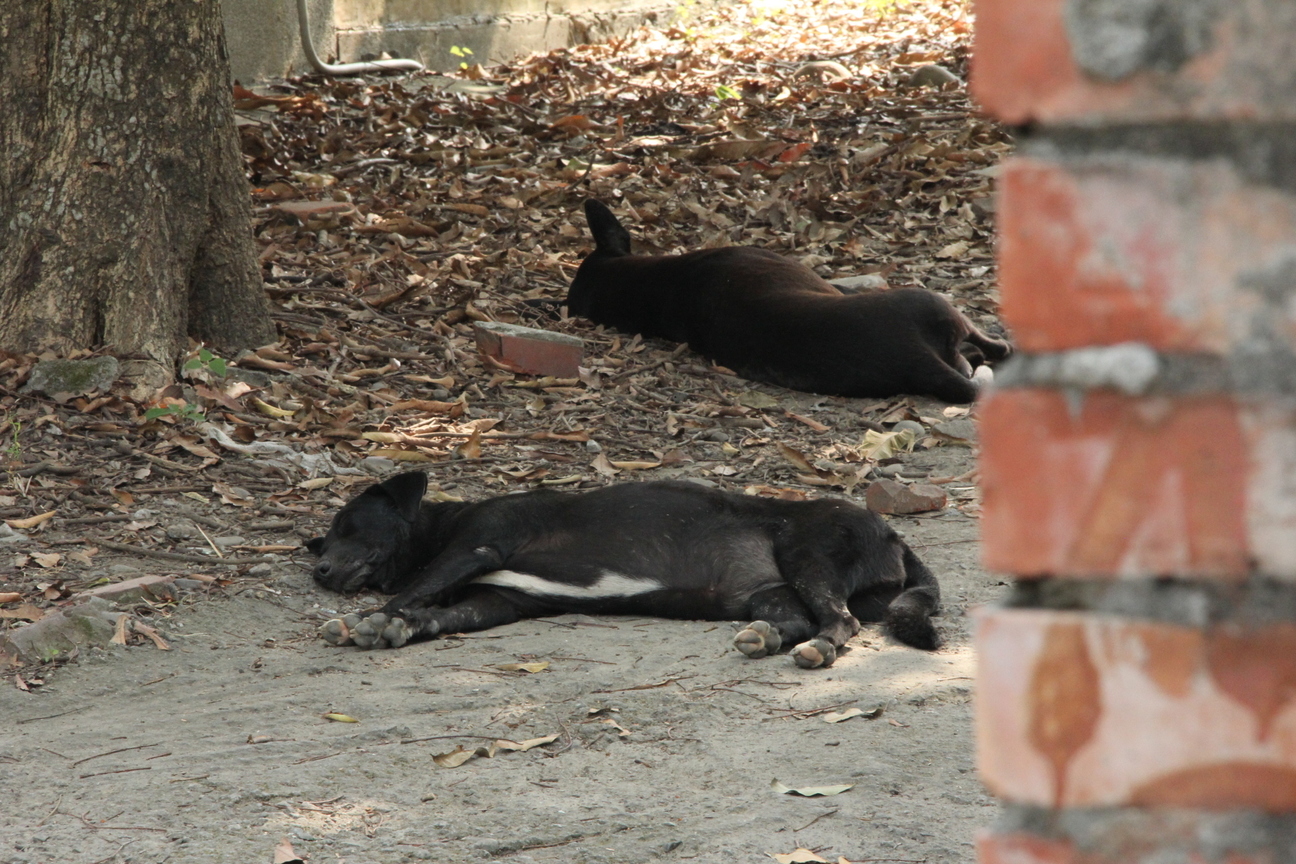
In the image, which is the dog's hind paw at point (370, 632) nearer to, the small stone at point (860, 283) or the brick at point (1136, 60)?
the brick at point (1136, 60)

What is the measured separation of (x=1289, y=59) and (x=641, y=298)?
8.22 metres

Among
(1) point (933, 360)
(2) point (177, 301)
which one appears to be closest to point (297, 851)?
(2) point (177, 301)

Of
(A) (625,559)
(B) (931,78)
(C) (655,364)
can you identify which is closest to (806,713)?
(A) (625,559)

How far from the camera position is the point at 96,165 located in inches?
257

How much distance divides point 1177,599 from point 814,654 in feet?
11.7

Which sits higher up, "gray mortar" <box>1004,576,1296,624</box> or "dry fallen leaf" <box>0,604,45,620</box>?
"gray mortar" <box>1004,576,1296,624</box>

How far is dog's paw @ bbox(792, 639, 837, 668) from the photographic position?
15.0 ft

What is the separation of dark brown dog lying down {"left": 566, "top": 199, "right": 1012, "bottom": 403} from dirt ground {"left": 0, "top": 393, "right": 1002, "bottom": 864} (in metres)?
2.87

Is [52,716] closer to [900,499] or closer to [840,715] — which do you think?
[840,715]

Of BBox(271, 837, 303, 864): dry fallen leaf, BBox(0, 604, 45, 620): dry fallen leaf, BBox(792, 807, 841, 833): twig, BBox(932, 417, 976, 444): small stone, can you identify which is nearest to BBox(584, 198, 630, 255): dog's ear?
BBox(932, 417, 976, 444): small stone

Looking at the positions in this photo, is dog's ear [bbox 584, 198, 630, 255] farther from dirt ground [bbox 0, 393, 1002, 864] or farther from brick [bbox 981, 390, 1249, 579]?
brick [bbox 981, 390, 1249, 579]

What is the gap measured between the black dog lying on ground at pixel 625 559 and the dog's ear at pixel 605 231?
4.41 metres

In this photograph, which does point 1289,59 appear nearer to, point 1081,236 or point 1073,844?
point 1081,236

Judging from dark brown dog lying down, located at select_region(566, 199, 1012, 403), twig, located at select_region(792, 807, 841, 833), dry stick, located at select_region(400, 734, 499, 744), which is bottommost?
dry stick, located at select_region(400, 734, 499, 744)
